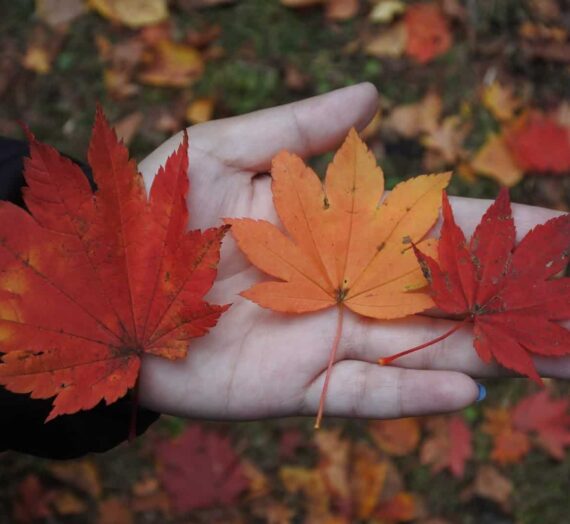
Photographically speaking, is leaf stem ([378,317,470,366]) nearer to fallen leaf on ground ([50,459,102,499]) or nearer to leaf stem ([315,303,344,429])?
leaf stem ([315,303,344,429])

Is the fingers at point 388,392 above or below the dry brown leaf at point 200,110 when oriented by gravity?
above

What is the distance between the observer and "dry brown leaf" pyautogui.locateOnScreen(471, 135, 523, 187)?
2447mm

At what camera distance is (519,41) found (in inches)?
102

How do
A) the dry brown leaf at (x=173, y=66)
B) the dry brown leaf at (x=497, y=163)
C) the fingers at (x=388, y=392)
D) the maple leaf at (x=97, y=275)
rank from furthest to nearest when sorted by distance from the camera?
the dry brown leaf at (x=173, y=66) → the dry brown leaf at (x=497, y=163) → the fingers at (x=388, y=392) → the maple leaf at (x=97, y=275)

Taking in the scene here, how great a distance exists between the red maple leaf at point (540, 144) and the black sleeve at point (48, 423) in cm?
175

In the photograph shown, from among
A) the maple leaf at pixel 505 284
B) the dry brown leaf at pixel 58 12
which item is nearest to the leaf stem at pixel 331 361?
the maple leaf at pixel 505 284

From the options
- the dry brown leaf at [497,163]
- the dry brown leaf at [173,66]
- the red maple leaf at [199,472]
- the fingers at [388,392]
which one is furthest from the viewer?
the dry brown leaf at [173,66]

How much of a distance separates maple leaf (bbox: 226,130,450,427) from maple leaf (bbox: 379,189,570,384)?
0.20 ft

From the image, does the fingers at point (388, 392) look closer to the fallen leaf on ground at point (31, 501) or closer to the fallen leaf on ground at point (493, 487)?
the fallen leaf on ground at point (493, 487)

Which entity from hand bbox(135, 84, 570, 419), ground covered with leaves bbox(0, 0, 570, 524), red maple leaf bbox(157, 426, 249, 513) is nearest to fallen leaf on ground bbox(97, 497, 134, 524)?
ground covered with leaves bbox(0, 0, 570, 524)

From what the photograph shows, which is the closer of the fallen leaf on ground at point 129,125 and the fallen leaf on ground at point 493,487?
the fallen leaf on ground at point 493,487

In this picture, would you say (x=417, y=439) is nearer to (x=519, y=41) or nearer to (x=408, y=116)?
(x=408, y=116)

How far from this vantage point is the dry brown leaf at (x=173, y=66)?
2564 mm

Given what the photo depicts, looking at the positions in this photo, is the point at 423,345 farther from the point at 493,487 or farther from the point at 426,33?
the point at 426,33
